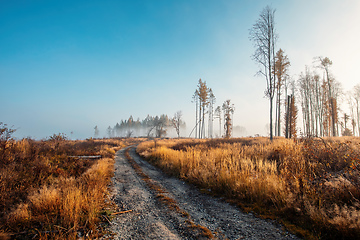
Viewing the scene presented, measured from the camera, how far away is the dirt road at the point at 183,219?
3074 mm

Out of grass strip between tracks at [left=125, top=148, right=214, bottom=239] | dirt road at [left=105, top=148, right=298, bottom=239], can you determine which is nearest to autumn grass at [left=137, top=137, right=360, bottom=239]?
dirt road at [left=105, top=148, right=298, bottom=239]

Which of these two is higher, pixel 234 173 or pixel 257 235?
pixel 234 173

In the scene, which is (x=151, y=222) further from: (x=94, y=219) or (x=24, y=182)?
(x=24, y=182)

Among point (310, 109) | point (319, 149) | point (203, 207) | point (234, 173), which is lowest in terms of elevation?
point (203, 207)

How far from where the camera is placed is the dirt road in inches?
Result: 121

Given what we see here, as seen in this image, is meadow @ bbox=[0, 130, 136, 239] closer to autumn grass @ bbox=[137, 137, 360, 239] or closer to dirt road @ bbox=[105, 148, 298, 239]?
dirt road @ bbox=[105, 148, 298, 239]

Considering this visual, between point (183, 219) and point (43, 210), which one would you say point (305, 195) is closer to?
point (183, 219)

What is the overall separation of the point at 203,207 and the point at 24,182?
5.92m

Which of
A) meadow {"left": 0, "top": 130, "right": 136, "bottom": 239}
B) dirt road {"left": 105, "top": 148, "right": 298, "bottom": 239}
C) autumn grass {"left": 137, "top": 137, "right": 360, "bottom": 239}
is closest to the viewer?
autumn grass {"left": 137, "top": 137, "right": 360, "bottom": 239}

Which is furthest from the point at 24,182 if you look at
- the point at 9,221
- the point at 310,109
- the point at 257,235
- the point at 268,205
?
the point at 310,109

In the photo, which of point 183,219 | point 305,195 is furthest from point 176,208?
point 305,195

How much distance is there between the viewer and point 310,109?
29719 mm

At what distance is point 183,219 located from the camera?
3.73 metres

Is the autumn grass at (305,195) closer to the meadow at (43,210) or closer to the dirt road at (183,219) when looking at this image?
the dirt road at (183,219)
